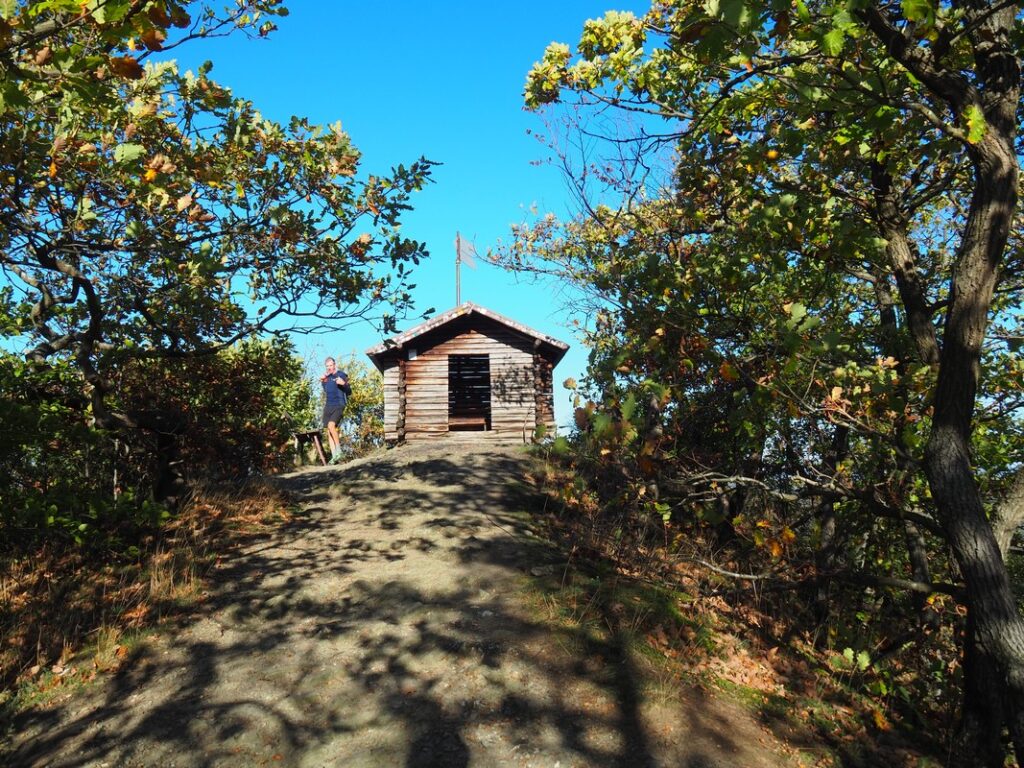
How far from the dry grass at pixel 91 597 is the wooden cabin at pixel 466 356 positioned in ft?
36.7

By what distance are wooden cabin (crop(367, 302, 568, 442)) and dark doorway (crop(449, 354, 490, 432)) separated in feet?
7.53

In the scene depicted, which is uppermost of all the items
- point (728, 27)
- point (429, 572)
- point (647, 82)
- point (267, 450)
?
point (647, 82)

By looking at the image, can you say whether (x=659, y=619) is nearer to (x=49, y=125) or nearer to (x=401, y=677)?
(x=401, y=677)

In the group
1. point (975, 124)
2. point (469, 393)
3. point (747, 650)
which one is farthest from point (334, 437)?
point (975, 124)

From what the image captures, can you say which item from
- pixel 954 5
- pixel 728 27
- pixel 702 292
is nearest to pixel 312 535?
pixel 702 292

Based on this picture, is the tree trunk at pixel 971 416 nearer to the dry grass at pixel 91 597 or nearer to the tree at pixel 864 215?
the tree at pixel 864 215

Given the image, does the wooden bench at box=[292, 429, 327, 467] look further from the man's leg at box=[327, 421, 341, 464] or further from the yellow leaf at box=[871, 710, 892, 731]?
the yellow leaf at box=[871, 710, 892, 731]

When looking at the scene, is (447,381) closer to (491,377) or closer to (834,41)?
(491,377)

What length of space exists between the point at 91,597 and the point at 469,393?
63.9 ft

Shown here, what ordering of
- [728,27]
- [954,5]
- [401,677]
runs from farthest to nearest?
[401,677], [954,5], [728,27]

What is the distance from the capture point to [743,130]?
6.24 metres

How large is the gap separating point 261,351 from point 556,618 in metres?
6.83

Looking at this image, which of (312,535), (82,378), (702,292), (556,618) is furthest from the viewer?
(312,535)

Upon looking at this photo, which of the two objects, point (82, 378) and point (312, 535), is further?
point (312, 535)
